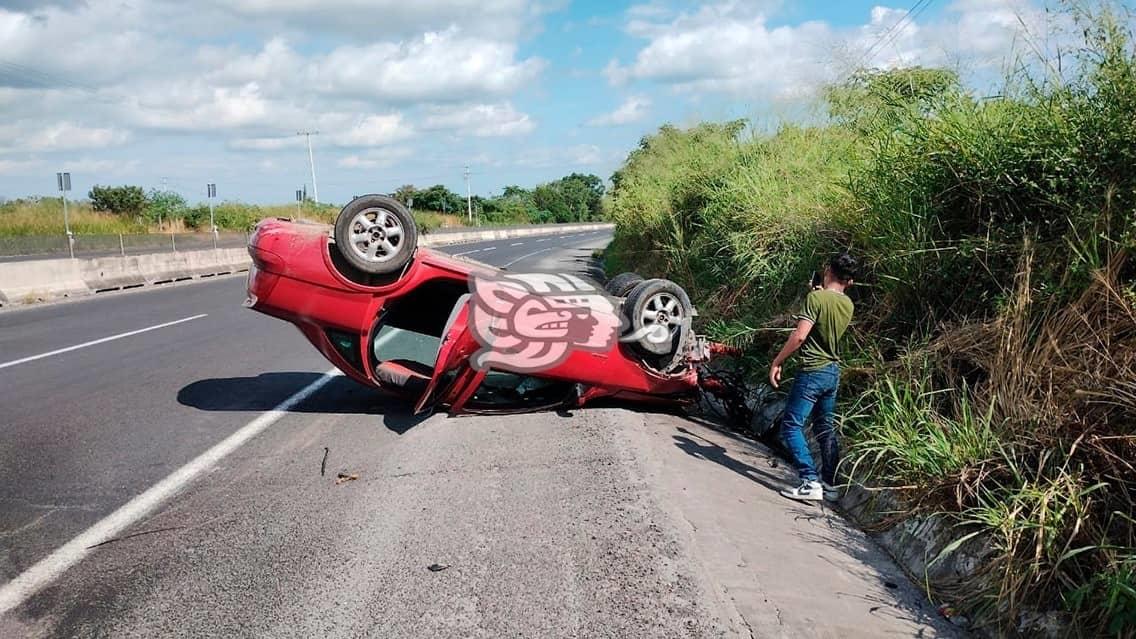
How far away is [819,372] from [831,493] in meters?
0.76

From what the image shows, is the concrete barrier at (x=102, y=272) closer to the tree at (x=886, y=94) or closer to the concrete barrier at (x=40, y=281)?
the concrete barrier at (x=40, y=281)

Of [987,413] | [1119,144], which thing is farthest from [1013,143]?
[987,413]

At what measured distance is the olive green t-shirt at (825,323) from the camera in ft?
16.5

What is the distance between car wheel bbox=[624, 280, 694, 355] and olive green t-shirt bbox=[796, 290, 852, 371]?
1425 millimetres

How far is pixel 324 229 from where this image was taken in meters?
6.75

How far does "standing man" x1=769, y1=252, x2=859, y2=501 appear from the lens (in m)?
5.02

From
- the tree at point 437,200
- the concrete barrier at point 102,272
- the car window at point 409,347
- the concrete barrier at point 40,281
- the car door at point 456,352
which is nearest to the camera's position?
the car door at point 456,352

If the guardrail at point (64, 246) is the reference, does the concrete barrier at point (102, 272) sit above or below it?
below

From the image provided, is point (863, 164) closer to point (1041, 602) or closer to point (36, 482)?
point (1041, 602)

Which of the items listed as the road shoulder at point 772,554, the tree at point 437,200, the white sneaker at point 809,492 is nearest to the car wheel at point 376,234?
the road shoulder at point 772,554

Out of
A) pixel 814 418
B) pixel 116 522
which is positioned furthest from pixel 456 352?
pixel 814 418

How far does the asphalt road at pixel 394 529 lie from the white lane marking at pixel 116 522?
2 cm

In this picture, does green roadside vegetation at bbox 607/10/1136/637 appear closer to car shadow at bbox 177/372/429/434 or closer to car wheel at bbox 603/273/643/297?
car wheel at bbox 603/273/643/297

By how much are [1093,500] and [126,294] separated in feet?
65.1
